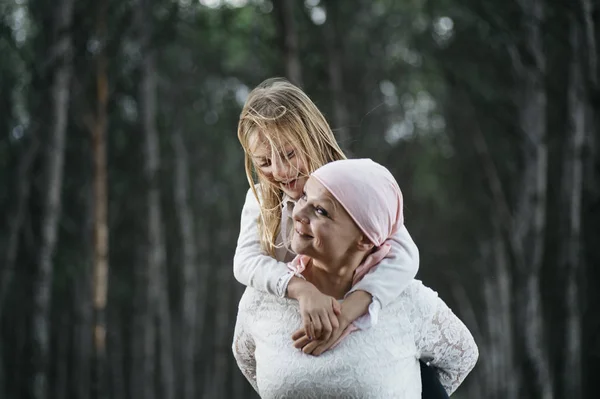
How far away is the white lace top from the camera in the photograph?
6.95 ft

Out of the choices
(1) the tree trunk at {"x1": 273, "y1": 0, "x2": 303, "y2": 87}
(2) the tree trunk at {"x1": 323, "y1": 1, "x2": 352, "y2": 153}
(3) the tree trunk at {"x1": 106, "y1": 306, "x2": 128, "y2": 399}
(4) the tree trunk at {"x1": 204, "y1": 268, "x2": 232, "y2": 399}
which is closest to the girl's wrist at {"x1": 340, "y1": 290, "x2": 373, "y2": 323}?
(1) the tree trunk at {"x1": 273, "y1": 0, "x2": 303, "y2": 87}

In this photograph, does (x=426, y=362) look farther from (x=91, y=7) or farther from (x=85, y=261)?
(x=85, y=261)

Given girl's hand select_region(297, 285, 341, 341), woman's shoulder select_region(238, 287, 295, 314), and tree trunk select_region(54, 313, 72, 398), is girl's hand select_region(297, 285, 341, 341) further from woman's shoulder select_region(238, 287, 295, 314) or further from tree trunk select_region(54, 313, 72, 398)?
tree trunk select_region(54, 313, 72, 398)

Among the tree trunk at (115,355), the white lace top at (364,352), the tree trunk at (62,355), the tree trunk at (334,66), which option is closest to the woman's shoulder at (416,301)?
the white lace top at (364,352)

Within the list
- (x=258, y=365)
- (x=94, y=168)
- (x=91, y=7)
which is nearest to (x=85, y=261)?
(x=94, y=168)

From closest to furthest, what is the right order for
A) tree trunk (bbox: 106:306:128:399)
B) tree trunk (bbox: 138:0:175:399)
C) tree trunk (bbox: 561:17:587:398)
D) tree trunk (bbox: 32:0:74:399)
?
tree trunk (bbox: 32:0:74:399), tree trunk (bbox: 561:17:587:398), tree trunk (bbox: 138:0:175:399), tree trunk (bbox: 106:306:128:399)

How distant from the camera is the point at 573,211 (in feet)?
44.8

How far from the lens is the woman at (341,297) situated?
2117mm

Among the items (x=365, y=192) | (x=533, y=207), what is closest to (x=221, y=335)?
(x=533, y=207)

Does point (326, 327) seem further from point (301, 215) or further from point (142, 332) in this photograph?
point (142, 332)

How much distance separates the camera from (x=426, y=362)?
237 cm

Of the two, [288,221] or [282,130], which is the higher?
[282,130]

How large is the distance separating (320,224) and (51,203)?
9.38 metres

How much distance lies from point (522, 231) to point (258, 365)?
949cm
